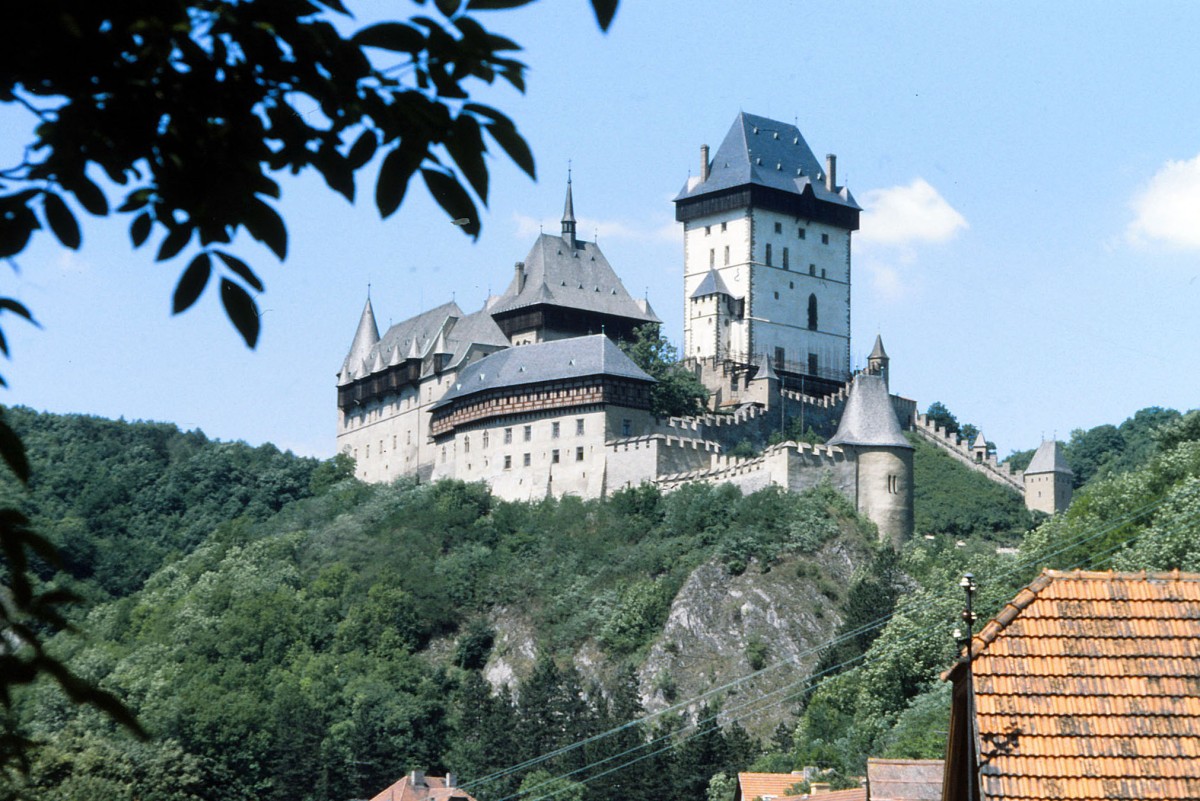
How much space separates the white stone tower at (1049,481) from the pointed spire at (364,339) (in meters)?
33.7

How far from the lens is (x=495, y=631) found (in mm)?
83375

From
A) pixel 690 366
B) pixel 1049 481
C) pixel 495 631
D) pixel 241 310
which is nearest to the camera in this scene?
pixel 241 310

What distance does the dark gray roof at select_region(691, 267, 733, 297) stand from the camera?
337 feet

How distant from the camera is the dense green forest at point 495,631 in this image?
6244 cm

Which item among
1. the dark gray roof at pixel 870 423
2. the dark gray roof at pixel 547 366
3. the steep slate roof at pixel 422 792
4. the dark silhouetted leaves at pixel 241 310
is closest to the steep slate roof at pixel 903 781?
the dark silhouetted leaves at pixel 241 310

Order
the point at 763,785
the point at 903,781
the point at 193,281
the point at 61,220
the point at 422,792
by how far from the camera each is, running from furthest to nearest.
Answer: the point at 422,792, the point at 763,785, the point at 903,781, the point at 193,281, the point at 61,220

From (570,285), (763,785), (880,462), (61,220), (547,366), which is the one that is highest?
(570,285)

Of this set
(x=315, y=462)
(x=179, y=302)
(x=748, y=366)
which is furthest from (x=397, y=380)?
(x=179, y=302)

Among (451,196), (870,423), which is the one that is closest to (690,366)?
(870,423)

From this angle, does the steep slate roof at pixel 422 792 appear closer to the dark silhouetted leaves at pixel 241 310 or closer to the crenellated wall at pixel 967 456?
the crenellated wall at pixel 967 456

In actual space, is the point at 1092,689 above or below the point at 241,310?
below

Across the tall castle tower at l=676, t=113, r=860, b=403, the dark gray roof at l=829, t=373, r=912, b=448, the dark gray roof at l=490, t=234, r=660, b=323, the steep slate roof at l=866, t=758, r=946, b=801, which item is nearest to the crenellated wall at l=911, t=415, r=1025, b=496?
the tall castle tower at l=676, t=113, r=860, b=403

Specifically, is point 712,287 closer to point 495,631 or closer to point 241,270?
point 495,631

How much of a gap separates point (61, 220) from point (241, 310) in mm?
531
